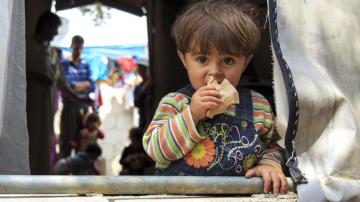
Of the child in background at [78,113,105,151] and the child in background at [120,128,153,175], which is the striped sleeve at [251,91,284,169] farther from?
the child in background at [78,113,105,151]

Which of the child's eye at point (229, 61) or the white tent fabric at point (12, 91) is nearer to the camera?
the white tent fabric at point (12, 91)

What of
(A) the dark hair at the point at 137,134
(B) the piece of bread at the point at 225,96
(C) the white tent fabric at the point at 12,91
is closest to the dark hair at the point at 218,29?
(B) the piece of bread at the point at 225,96

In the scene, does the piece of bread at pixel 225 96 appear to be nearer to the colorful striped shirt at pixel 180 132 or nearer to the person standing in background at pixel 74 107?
the colorful striped shirt at pixel 180 132

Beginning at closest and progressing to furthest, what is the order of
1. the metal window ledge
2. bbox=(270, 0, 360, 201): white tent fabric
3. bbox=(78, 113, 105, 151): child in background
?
the metal window ledge < bbox=(270, 0, 360, 201): white tent fabric < bbox=(78, 113, 105, 151): child in background

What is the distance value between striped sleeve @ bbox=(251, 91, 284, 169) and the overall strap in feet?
0.04

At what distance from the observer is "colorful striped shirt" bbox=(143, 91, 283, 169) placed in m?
1.59

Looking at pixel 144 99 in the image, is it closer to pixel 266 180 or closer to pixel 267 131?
pixel 267 131

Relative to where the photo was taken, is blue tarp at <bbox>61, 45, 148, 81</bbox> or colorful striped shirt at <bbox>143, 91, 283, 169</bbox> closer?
colorful striped shirt at <bbox>143, 91, 283, 169</bbox>

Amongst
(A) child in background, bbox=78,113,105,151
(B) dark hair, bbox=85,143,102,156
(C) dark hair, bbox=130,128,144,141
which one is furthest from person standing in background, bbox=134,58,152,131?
(A) child in background, bbox=78,113,105,151

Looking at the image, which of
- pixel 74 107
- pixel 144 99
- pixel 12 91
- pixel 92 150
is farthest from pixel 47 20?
pixel 12 91

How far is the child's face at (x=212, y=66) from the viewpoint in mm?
1669

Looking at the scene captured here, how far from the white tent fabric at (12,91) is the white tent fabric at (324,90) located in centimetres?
70

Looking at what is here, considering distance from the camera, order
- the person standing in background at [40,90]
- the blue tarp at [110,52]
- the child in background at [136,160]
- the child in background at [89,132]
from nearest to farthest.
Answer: the person standing in background at [40,90] → the child in background at [136,160] → the blue tarp at [110,52] → the child in background at [89,132]

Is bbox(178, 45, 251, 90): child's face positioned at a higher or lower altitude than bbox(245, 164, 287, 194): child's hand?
higher
